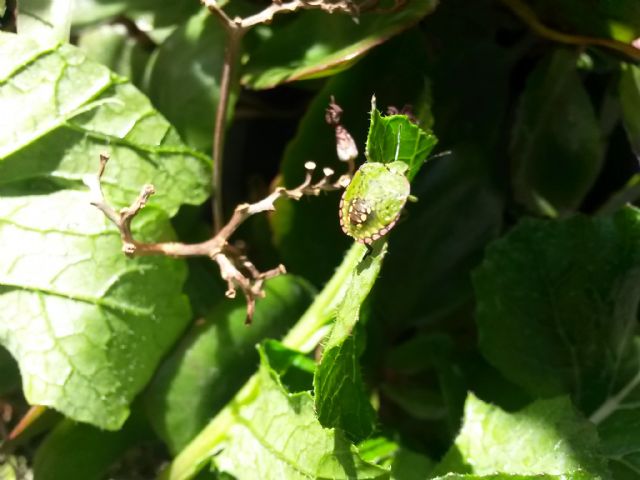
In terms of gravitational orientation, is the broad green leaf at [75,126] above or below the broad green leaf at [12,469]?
above

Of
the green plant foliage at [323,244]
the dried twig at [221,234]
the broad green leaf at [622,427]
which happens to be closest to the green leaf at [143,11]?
the green plant foliage at [323,244]

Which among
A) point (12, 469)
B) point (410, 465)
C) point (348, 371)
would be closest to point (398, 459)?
point (410, 465)

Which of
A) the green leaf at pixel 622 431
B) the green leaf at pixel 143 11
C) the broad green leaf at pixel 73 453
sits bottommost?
the broad green leaf at pixel 73 453

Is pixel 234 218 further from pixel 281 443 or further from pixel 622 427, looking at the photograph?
pixel 622 427

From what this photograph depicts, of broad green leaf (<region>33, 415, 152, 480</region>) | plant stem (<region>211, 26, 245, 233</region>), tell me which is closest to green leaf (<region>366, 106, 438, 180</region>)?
plant stem (<region>211, 26, 245, 233</region>)

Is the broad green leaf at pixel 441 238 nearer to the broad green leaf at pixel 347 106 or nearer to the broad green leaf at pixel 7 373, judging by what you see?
the broad green leaf at pixel 347 106
